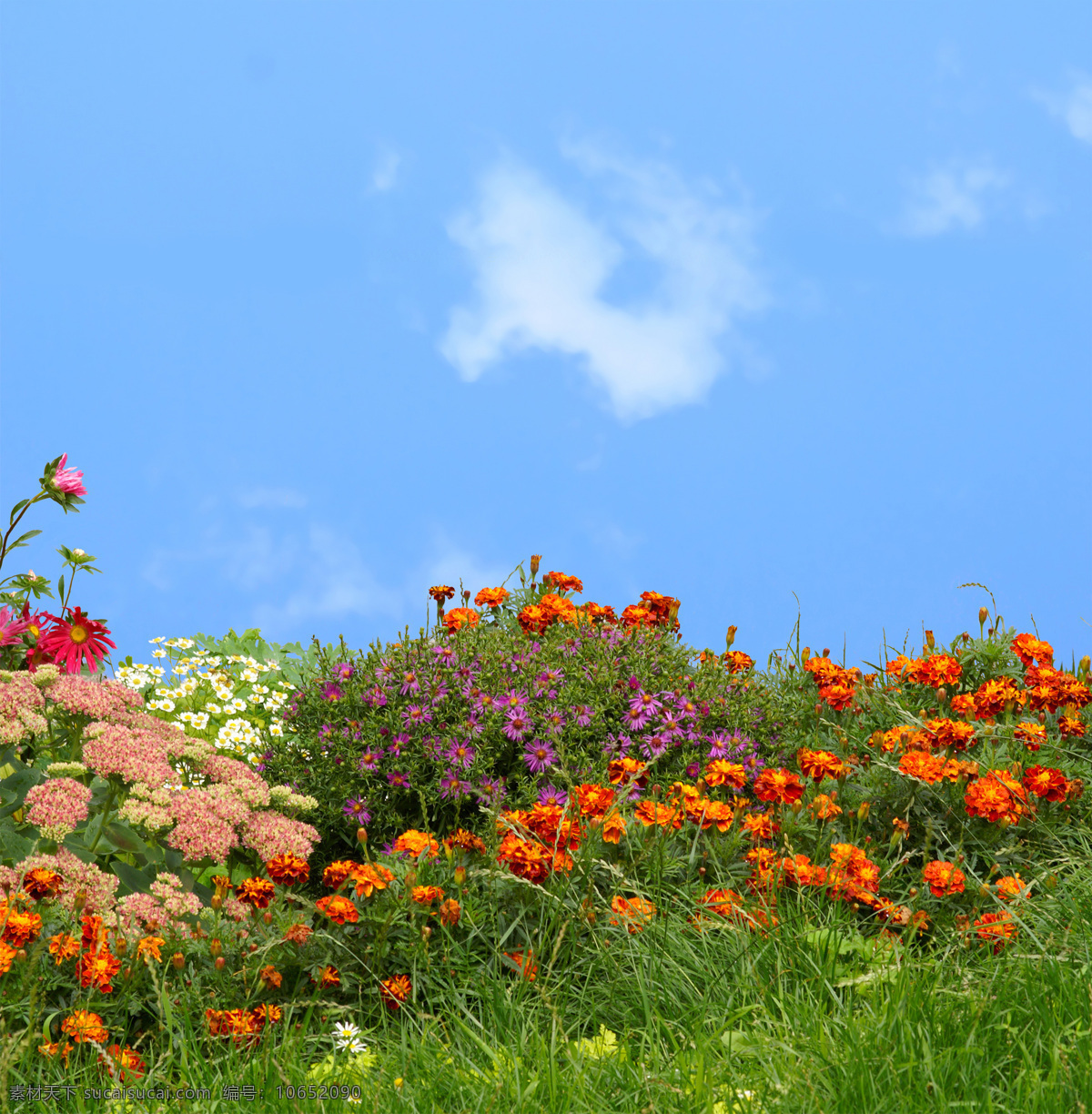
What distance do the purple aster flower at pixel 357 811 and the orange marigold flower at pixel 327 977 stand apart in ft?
5.58

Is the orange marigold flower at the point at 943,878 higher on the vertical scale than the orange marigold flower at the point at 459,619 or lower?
lower

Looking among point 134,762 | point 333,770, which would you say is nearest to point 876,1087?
point 134,762

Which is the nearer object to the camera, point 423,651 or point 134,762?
point 134,762

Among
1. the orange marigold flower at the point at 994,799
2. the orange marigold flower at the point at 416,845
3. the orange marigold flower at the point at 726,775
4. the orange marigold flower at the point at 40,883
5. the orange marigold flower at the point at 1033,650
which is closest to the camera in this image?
the orange marigold flower at the point at 40,883

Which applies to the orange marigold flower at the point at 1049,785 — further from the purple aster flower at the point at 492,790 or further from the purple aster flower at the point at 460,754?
the purple aster flower at the point at 460,754

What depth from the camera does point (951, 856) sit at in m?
5.18

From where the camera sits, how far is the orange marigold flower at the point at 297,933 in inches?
155

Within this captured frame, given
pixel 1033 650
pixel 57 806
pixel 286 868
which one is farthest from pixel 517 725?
pixel 1033 650

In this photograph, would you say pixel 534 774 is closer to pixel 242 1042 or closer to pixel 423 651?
pixel 423 651

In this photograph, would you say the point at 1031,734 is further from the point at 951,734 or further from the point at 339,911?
the point at 339,911

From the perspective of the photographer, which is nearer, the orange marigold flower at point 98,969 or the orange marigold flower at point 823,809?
the orange marigold flower at point 98,969

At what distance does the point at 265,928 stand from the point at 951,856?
314cm

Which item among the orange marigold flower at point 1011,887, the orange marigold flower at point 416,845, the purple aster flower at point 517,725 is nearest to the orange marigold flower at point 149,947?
the orange marigold flower at point 416,845

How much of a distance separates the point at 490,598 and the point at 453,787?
2160 mm
